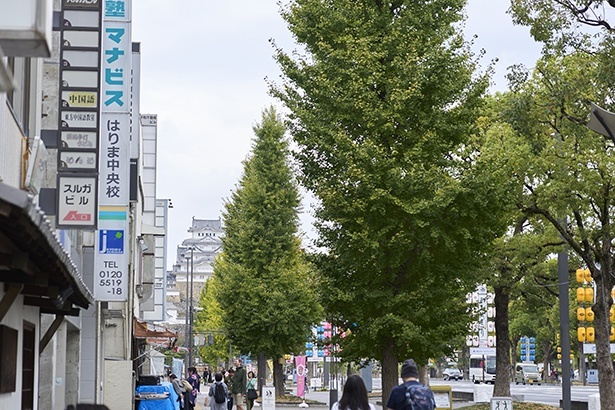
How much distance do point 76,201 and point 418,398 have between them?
19.5 ft

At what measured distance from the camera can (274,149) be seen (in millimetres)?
57688

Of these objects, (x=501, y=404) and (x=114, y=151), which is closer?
(x=114, y=151)

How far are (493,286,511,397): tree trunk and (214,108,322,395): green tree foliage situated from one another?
1665 cm

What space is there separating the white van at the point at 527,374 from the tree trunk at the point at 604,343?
70774mm

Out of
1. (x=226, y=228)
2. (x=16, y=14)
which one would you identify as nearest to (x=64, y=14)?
(x=16, y=14)

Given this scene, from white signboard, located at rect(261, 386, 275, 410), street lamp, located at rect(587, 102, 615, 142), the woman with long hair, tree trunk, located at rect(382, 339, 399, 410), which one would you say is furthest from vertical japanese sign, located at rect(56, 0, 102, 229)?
white signboard, located at rect(261, 386, 275, 410)

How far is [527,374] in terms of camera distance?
104562 mm

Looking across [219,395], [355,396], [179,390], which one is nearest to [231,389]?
[179,390]

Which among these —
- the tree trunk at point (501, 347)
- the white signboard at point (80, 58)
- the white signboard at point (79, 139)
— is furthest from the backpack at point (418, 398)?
the tree trunk at point (501, 347)

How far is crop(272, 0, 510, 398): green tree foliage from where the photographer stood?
24.1 meters

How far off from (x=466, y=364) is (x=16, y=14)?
122304 millimetres

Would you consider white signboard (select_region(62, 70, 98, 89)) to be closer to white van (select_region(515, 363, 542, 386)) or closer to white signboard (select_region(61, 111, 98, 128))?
white signboard (select_region(61, 111, 98, 128))

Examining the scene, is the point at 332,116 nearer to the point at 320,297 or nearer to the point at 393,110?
the point at 393,110

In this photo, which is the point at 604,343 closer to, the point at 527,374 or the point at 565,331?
the point at 565,331
